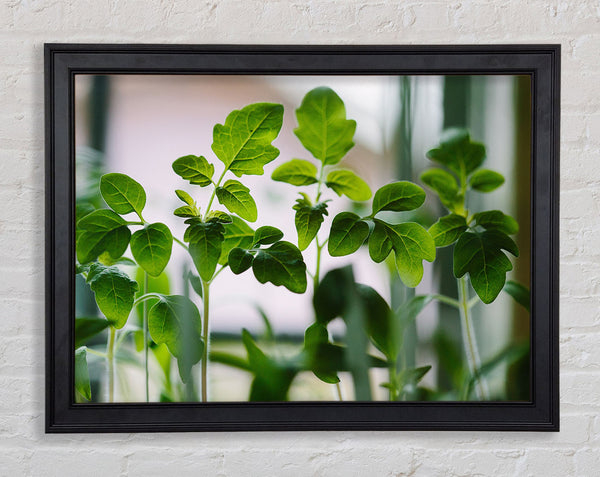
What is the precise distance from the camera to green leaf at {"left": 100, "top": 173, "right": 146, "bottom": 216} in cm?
90

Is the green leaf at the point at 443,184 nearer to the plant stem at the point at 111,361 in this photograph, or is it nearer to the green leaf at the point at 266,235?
the green leaf at the point at 266,235

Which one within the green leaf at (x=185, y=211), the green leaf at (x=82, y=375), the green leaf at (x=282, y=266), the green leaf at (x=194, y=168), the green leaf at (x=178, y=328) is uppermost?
the green leaf at (x=194, y=168)

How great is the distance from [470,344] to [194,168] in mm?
549

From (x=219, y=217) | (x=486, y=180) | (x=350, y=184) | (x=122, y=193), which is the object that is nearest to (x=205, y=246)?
(x=219, y=217)

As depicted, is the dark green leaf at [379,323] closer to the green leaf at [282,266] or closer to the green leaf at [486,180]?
the green leaf at [282,266]

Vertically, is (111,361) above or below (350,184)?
below

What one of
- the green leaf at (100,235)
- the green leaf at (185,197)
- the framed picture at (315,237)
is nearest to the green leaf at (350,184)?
the framed picture at (315,237)

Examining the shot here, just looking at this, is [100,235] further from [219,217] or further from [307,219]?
[307,219]

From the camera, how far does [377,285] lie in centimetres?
92

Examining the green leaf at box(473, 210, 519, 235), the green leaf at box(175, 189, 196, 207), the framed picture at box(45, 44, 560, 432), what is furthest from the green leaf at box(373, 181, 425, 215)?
the green leaf at box(175, 189, 196, 207)

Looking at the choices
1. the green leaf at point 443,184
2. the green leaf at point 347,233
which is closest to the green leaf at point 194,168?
the green leaf at point 347,233

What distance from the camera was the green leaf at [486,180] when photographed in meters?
0.92

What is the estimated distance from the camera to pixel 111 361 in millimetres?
912

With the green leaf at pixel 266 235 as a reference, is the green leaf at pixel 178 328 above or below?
below
